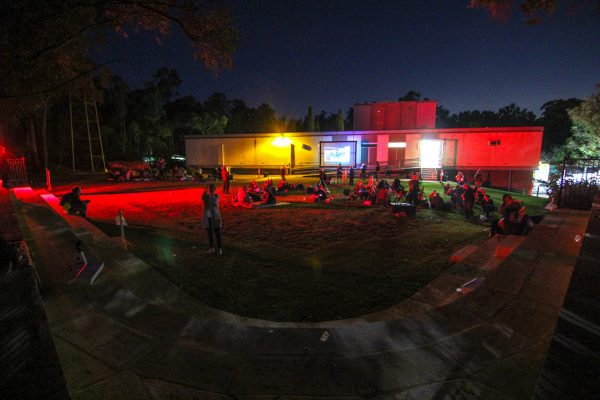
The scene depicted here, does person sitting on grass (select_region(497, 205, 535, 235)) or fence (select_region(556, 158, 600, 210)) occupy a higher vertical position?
fence (select_region(556, 158, 600, 210))

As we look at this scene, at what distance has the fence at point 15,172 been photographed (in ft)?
62.7

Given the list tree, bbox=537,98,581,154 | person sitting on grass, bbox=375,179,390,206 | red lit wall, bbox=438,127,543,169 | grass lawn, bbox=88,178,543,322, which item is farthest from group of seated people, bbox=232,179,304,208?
tree, bbox=537,98,581,154

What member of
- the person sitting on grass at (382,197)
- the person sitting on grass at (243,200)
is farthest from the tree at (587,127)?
the person sitting on grass at (243,200)

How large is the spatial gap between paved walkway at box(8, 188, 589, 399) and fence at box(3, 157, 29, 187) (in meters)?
18.4

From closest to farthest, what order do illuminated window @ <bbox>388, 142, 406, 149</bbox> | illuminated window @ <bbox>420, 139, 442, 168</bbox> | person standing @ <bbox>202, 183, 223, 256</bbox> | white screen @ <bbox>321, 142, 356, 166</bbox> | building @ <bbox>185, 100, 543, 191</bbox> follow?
Result: person standing @ <bbox>202, 183, 223, 256</bbox>, building @ <bbox>185, 100, 543, 191</bbox>, illuminated window @ <bbox>420, 139, 442, 168</bbox>, illuminated window @ <bbox>388, 142, 406, 149</bbox>, white screen @ <bbox>321, 142, 356, 166</bbox>

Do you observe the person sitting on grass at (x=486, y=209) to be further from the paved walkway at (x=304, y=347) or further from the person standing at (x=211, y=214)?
the person standing at (x=211, y=214)

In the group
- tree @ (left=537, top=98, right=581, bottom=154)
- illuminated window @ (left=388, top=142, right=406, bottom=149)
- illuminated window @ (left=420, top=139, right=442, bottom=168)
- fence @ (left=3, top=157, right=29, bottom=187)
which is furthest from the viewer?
tree @ (left=537, top=98, right=581, bottom=154)

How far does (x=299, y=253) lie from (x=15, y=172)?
19.5m

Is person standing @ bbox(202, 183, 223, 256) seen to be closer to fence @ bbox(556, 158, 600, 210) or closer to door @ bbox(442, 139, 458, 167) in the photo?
fence @ bbox(556, 158, 600, 210)

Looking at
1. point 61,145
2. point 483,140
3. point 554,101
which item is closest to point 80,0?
point 483,140

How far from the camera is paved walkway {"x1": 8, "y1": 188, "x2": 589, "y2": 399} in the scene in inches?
122

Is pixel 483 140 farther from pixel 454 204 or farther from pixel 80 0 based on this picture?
pixel 80 0

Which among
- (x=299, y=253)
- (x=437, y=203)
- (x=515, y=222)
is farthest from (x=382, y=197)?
(x=299, y=253)

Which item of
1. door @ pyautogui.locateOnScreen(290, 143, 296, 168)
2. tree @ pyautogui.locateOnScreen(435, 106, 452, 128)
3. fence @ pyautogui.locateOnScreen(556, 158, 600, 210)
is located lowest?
fence @ pyautogui.locateOnScreen(556, 158, 600, 210)
